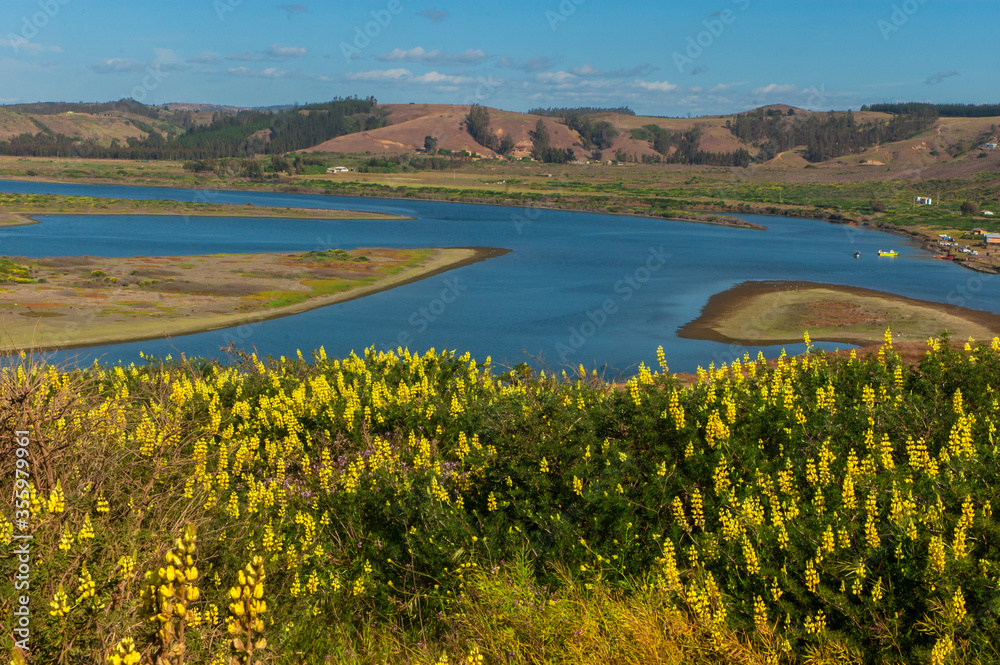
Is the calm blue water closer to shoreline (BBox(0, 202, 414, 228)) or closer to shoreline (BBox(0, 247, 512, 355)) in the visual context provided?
shoreline (BBox(0, 247, 512, 355))

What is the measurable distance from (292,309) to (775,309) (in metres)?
23.2

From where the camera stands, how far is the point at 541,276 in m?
52.0

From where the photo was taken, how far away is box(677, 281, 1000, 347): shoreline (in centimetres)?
3303

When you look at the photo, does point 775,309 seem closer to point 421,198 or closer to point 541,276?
point 541,276

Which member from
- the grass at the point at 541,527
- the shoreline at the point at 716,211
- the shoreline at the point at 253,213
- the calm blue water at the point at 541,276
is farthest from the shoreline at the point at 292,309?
the shoreline at the point at 716,211

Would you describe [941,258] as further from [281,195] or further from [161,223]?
[281,195]

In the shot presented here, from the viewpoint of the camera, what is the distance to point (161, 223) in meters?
77.9

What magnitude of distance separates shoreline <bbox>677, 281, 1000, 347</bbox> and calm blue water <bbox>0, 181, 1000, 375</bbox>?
111cm

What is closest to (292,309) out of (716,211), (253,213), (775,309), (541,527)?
(775,309)

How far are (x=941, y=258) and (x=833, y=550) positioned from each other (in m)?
64.7

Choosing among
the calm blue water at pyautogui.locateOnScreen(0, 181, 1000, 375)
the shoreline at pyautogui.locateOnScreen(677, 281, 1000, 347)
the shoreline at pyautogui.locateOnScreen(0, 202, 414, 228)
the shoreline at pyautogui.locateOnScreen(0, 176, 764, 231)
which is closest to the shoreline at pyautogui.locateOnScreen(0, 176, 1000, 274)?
the shoreline at pyautogui.locateOnScreen(0, 176, 764, 231)

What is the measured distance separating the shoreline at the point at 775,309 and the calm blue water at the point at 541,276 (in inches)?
43.7

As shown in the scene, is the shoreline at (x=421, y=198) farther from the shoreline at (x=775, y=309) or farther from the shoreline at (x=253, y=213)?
the shoreline at (x=775, y=309)

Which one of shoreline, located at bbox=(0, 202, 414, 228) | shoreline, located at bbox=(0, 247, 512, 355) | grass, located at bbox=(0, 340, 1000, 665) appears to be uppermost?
grass, located at bbox=(0, 340, 1000, 665)
